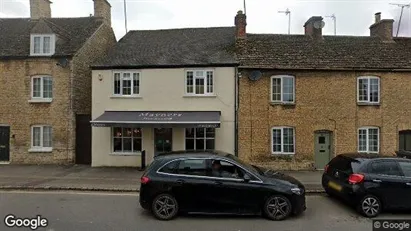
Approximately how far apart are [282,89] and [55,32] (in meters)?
12.6

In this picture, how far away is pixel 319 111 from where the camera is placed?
15258 mm

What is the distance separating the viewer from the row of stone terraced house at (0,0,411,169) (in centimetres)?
1523

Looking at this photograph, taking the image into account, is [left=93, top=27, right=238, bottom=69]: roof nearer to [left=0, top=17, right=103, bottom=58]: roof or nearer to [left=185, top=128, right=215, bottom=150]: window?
[left=0, top=17, right=103, bottom=58]: roof

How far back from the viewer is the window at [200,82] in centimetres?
1562

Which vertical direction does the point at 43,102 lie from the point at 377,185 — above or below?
above

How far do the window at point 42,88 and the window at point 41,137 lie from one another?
5.36ft

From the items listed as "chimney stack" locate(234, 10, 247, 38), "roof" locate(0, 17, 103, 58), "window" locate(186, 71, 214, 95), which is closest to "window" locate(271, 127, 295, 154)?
"window" locate(186, 71, 214, 95)

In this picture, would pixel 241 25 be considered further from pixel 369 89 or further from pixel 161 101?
pixel 369 89

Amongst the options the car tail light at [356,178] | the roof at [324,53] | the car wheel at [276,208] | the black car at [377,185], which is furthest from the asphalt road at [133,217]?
the roof at [324,53]

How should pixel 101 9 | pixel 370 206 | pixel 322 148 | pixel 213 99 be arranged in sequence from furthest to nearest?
pixel 101 9
pixel 213 99
pixel 322 148
pixel 370 206

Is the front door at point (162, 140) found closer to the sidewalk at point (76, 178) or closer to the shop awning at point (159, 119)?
the shop awning at point (159, 119)

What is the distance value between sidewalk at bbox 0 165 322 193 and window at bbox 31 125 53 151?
1298 mm

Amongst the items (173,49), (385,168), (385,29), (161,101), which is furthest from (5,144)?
(385,29)

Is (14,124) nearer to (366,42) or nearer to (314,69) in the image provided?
(314,69)
